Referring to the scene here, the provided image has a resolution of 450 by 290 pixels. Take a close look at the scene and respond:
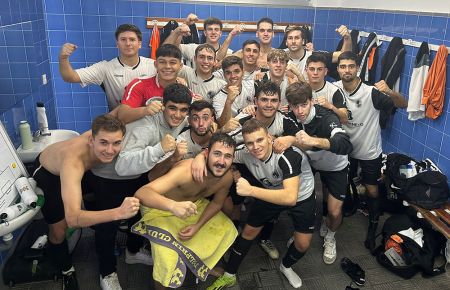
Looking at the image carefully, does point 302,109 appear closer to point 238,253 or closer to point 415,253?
point 238,253

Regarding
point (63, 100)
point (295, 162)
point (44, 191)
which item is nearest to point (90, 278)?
point (44, 191)

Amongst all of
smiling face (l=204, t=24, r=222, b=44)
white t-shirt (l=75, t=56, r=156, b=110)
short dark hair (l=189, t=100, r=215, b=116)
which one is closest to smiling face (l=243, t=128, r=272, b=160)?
short dark hair (l=189, t=100, r=215, b=116)

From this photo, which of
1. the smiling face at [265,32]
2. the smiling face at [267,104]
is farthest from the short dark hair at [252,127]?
the smiling face at [265,32]

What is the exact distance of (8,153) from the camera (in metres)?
2.64

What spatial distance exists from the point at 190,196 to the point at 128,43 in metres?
1.48

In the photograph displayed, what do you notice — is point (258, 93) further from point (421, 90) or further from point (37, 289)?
point (37, 289)

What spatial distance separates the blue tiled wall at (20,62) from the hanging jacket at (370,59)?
379 cm

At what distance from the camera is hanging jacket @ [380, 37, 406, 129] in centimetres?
402

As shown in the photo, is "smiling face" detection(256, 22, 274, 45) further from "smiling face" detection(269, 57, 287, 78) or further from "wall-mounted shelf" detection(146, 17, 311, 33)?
"wall-mounted shelf" detection(146, 17, 311, 33)

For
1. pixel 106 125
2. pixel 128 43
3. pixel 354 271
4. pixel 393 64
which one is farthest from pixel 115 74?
pixel 393 64

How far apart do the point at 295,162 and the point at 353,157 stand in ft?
3.88

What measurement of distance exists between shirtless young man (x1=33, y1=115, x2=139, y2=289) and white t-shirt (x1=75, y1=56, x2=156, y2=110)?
0.87 m

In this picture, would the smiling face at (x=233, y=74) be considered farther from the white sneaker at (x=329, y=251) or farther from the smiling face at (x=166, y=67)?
the white sneaker at (x=329, y=251)

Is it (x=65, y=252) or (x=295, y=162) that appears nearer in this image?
(x=295, y=162)
